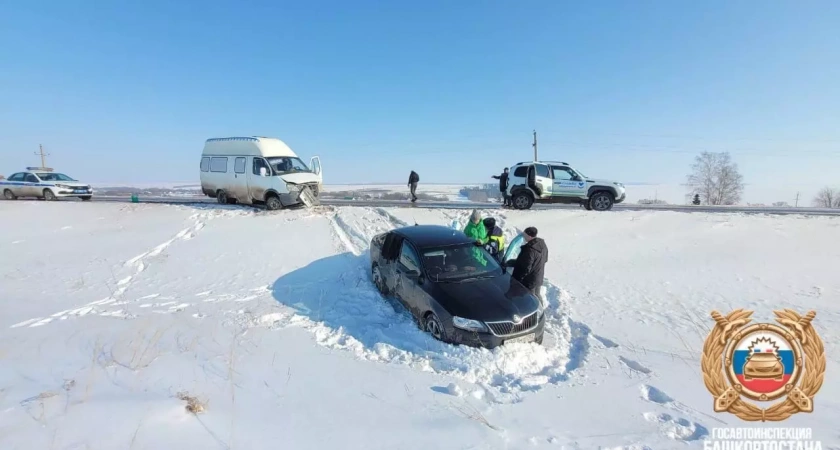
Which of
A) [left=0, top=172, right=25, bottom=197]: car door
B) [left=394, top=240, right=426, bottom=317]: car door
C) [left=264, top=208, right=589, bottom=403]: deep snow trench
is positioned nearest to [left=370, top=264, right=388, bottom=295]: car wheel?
[left=264, top=208, right=589, bottom=403]: deep snow trench

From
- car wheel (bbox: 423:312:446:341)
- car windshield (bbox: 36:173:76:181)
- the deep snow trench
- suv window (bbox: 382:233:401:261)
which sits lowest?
the deep snow trench

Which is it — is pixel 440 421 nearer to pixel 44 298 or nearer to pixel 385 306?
pixel 385 306

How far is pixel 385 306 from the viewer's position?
6.45m

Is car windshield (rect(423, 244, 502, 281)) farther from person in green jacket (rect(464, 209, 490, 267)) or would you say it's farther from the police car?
the police car

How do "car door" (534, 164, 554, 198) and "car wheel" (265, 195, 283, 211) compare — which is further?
"car door" (534, 164, 554, 198)

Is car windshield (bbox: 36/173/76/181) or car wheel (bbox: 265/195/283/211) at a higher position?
car windshield (bbox: 36/173/76/181)

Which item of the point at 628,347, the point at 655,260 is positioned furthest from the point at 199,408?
the point at 655,260

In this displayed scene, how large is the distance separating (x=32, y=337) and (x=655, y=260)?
505 inches

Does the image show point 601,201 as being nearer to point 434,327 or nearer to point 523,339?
point 523,339

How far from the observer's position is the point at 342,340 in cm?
513

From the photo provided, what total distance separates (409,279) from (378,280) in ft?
5.00

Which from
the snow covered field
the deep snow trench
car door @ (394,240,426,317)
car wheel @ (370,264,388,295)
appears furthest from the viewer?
car wheel @ (370,264,388,295)

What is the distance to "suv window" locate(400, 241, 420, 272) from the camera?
241 inches

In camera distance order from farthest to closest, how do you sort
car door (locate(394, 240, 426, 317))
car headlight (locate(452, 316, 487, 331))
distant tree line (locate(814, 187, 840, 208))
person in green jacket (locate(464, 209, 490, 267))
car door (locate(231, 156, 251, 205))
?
distant tree line (locate(814, 187, 840, 208)) → car door (locate(231, 156, 251, 205)) → person in green jacket (locate(464, 209, 490, 267)) → car door (locate(394, 240, 426, 317)) → car headlight (locate(452, 316, 487, 331))
